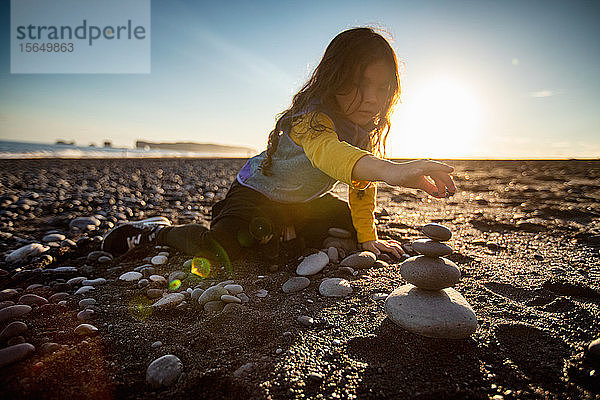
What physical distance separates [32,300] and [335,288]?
1.76 metres

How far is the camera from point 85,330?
1.45 m

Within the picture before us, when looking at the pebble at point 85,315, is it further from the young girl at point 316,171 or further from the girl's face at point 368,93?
the girl's face at point 368,93

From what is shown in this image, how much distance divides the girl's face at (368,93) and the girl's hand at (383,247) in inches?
44.5

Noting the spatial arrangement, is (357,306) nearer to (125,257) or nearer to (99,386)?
(99,386)

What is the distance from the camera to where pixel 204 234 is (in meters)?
2.58

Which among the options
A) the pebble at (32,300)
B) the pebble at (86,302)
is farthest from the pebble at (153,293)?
the pebble at (32,300)

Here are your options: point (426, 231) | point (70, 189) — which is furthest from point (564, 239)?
point (70, 189)

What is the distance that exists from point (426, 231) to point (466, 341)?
0.54m

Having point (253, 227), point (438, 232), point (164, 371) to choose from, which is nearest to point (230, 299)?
point (164, 371)

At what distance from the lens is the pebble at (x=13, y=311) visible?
5.10ft

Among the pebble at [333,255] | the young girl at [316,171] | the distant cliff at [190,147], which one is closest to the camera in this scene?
the young girl at [316,171]

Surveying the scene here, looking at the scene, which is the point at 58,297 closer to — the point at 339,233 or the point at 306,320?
the point at 306,320

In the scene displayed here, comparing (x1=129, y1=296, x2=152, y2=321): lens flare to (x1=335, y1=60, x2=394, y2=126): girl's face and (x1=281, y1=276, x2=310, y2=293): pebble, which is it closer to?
(x1=281, y1=276, x2=310, y2=293): pebble

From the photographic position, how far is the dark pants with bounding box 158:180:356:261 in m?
2.57
